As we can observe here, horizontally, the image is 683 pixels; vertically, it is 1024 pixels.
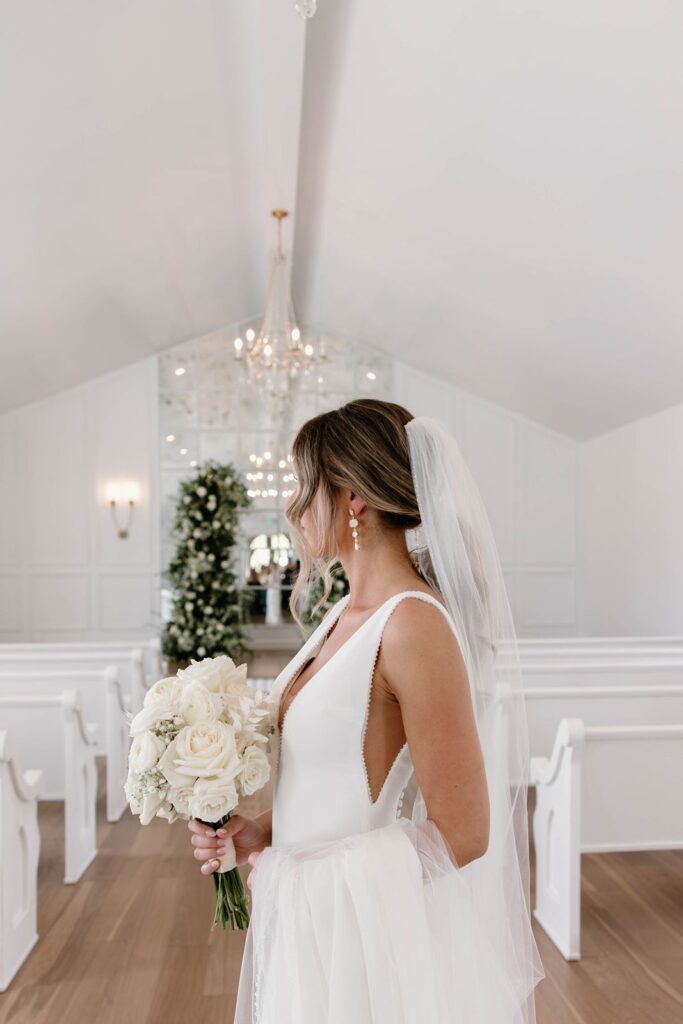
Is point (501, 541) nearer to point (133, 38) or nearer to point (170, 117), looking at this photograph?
point (170, 117)

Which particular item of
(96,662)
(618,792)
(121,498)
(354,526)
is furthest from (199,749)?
(121,498)

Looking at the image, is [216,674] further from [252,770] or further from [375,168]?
[375,168]

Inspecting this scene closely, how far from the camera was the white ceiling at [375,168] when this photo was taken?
3.49 metres

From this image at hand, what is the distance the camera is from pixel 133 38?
3717mm

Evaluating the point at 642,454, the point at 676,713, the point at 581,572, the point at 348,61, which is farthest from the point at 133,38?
the point at 581,572

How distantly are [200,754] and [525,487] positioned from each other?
8.81 meters

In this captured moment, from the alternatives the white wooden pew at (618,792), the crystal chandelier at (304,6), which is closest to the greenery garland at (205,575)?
the white wooden pew at (618,792)

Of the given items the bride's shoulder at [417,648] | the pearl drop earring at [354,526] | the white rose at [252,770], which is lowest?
the white rose at [252,770]

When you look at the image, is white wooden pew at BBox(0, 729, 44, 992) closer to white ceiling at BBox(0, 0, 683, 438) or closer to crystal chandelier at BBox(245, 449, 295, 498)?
white ceiling at BBox(0, 0, 683, 438)

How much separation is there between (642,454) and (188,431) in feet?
16.2

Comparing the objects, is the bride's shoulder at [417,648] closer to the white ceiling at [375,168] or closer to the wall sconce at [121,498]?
the white ceiling at [375,168]

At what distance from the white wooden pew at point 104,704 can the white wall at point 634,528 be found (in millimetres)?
4512

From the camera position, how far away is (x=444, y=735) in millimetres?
1217

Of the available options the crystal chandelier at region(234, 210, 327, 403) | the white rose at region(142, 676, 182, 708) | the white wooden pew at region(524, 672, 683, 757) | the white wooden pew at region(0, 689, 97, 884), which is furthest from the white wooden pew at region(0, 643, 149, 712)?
the white rose at region(142, 676, 182, 708)
